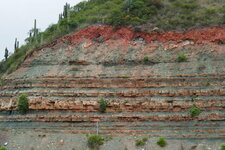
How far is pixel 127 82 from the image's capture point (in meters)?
31.8

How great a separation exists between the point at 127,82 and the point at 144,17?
10.5m

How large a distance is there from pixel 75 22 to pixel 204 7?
15.6m

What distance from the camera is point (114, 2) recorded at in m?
46.5

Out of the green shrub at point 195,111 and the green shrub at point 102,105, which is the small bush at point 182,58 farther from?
the green shrub at point 102,105

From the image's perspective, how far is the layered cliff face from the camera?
28656 millimetres

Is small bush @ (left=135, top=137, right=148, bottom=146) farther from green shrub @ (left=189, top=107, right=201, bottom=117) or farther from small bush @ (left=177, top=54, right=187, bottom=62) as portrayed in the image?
small bush @ (left=177, top=54, right=187, bottom=62)

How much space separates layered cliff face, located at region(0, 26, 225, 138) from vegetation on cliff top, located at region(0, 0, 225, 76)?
1448 millimetres

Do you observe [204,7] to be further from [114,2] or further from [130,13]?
[114,2]

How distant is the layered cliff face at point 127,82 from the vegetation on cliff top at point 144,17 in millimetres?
1448

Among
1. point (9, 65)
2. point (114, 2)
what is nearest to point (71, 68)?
point (9, 65)

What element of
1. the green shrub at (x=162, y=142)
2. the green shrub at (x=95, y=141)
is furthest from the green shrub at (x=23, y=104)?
the green shrub at (x=162, y=142)

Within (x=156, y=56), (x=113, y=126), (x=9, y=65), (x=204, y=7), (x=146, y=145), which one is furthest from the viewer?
(x=9, y=65)

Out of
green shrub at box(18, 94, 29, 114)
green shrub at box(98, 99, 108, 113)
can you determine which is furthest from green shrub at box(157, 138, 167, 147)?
green shrub at box(18, 94, 29, 114)

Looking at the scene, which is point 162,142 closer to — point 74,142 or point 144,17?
point 74,142
